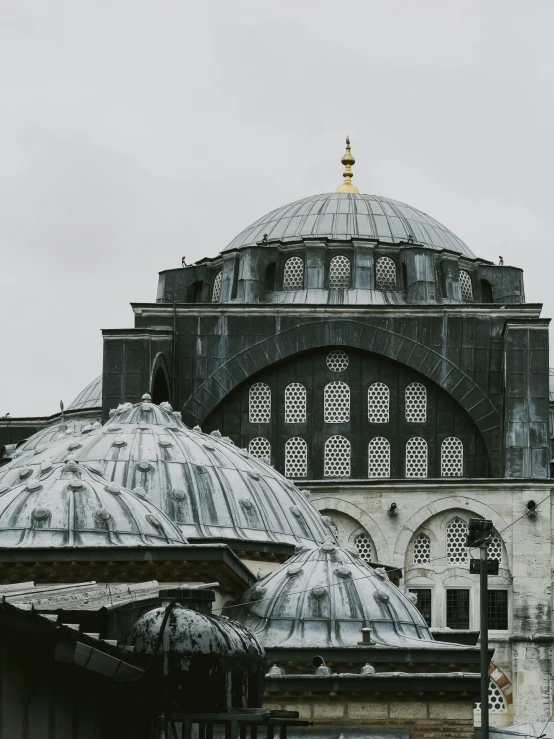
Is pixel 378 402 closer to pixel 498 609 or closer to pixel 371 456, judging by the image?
pixel 371 456

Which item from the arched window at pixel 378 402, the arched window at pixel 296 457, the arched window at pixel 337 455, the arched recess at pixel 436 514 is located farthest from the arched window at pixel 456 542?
the arched window at pixel 296 457

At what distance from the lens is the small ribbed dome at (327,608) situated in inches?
1531

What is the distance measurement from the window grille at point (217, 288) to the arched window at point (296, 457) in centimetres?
668

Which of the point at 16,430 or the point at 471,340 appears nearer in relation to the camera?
the point at 471,340

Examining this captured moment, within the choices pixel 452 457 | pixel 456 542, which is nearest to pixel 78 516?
pixel 456 542

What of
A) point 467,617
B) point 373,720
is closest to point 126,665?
point 373,720

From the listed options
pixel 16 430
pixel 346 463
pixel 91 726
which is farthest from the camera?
pixel 16 430

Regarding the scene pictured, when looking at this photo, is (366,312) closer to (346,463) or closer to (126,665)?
Answer: (346,463)

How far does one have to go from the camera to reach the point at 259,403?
62031 mm

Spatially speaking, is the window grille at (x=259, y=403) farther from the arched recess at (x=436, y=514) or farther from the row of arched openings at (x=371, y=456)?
the arched recess at (x=436, y=514)

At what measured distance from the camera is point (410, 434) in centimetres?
6134

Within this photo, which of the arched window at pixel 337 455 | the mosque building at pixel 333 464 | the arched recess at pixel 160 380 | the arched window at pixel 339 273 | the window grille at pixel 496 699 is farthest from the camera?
the arched window at pixel 339 273

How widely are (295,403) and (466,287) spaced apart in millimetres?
7916

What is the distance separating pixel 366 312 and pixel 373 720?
2729cm
